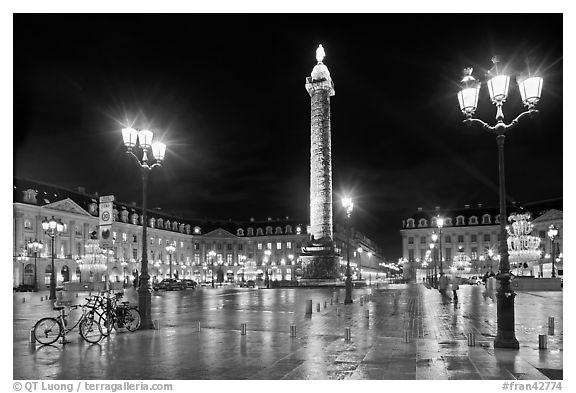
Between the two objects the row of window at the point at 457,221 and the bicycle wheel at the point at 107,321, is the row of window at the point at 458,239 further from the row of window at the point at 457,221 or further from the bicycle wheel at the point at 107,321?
the bicycle wheel at the point at 107,321

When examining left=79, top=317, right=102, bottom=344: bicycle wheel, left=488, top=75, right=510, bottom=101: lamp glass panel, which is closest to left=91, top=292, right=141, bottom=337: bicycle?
left=79, top=317, right=102, bottom=344: bicycle wheel

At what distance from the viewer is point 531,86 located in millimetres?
14867

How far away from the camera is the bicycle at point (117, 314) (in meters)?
18.1

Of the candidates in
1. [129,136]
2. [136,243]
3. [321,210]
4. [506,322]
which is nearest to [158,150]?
[129,136]

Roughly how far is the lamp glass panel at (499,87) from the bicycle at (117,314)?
13295 millimetres

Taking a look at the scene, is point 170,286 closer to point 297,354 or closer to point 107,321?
point 107,321

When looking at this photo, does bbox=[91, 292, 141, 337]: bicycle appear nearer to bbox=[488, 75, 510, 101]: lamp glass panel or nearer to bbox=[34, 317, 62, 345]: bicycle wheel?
bbox=[34, 317, 62, 345]: bicycle wheel

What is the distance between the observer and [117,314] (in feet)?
60.9

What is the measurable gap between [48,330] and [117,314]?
2964 mm

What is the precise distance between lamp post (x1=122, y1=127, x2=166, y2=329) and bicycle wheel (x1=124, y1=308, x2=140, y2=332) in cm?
41

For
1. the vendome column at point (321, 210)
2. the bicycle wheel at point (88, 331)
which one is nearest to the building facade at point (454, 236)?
the vendome column at point (321, 210)

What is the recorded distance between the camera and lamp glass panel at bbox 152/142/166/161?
22.3 meters

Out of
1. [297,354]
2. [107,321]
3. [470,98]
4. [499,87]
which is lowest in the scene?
[297,354]
